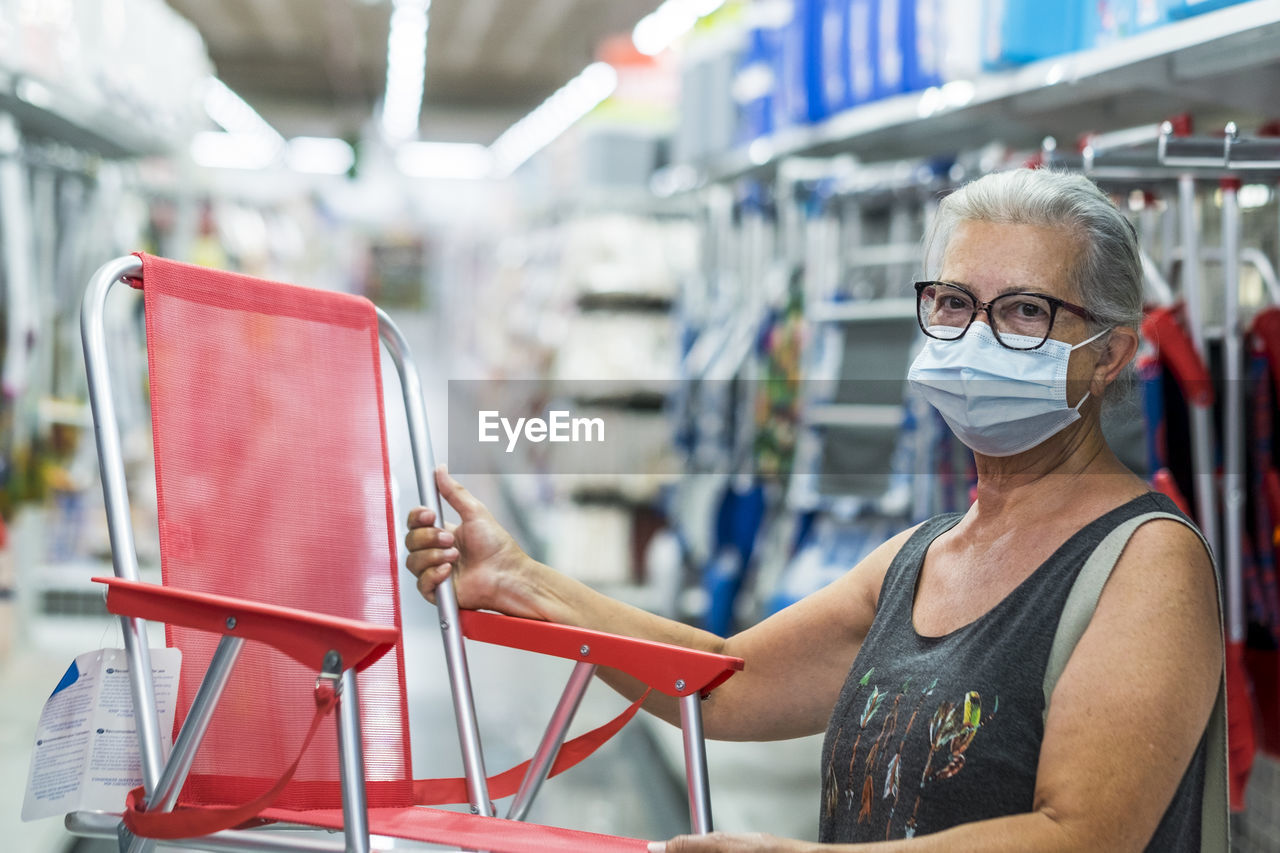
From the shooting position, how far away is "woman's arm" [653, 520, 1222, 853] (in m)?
1.05

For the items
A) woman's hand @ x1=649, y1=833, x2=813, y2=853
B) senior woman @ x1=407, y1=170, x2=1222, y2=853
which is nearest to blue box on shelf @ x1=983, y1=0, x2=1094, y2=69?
senior woman @ x1=407, y1=170, x2=1222, y2=853

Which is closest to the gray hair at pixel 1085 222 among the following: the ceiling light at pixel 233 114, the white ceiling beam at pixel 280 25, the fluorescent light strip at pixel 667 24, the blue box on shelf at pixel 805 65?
the blue box on shelf at pixel 805 65

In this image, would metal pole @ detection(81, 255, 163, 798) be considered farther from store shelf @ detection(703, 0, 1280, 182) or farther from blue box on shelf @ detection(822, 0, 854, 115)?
blue box on shelf @ detection(822, 0, 854, 115)

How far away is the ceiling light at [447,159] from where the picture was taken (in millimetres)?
17453

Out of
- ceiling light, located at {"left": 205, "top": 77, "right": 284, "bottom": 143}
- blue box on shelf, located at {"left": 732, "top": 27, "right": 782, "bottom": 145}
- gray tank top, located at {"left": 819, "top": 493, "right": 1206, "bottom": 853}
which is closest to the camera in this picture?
gray tank top, located at {"left": 819, "top": 493, "right": 1206, "bottom": 853}

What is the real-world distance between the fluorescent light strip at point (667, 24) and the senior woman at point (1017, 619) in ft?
14.8

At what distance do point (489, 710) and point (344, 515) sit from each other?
8.69ft

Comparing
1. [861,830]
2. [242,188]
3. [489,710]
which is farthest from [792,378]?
[242,188]

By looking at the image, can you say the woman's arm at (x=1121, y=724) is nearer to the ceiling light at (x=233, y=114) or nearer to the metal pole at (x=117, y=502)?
the metal pole at (x=117, y=502)

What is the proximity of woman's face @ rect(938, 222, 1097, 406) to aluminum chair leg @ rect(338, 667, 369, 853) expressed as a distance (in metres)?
0.78

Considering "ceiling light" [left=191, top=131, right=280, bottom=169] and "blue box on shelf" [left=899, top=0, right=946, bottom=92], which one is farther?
"ceiling light" [left=191, top=131, right=280, bottom=169]

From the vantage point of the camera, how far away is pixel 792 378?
370 cm

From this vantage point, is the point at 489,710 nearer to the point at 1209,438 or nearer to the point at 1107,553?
the point at 1209,438

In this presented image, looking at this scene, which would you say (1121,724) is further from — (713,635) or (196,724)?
(196,724)
